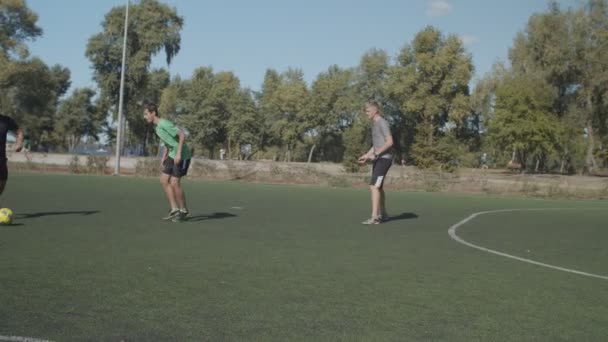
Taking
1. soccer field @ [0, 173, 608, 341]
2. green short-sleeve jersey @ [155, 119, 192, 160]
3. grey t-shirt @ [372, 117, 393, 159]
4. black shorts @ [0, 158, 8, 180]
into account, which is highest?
grey t-shirt @ [372, 117, 393, 159]

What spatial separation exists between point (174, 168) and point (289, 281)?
5.45 metres

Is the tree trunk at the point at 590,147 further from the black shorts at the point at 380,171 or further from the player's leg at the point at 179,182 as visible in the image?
the player's leg at the point at 179,182

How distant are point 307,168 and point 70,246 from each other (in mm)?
21482

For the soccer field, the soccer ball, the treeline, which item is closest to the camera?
the soccer field

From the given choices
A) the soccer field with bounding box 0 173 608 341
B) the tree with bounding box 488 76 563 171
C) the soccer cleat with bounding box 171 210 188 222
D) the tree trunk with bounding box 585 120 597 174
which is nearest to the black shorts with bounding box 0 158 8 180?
the soccer field with bounding box 0 173 608 341

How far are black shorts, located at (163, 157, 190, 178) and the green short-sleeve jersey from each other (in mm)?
89

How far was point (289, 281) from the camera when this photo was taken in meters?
5.79

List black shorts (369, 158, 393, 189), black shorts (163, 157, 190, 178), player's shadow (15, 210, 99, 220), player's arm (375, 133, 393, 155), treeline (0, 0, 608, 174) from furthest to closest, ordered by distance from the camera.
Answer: treeline (0, 0, 608, 174) < black shorts (369, 158, 393, 189) < player's arm (375, 133, 393, 155) < black shorts (163, 157, 190, 178) < player's shadow (15, 210, 99, 220)

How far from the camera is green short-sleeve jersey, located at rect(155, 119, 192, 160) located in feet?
34.8

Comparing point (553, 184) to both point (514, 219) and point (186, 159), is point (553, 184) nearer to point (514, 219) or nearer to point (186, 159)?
point (514, 219)

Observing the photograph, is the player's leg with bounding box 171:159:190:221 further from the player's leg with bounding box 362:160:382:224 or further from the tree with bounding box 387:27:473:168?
the tree with bounding box 387:27:473:168

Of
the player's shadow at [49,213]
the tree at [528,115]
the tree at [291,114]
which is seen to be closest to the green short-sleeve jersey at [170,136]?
the player's shadow at [49,213]

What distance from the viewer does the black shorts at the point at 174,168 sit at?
10664mm

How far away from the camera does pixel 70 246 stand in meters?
7.41
